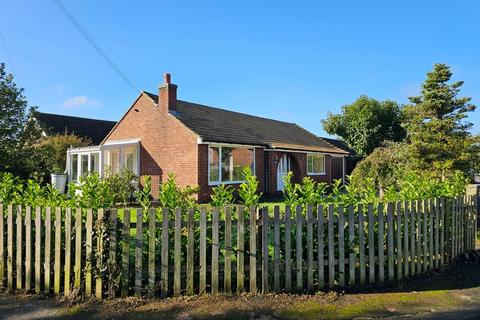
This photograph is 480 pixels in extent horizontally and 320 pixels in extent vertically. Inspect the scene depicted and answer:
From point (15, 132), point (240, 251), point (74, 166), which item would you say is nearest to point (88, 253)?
point (240, 251)

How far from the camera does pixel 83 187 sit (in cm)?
496

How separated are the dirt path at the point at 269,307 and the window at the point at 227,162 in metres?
13.0

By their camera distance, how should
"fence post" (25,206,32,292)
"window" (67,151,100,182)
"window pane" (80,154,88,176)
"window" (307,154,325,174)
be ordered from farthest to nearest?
"window" (307,154,325,174) → "window pane" (80,154,88,176) → "window" (67,151,100,182) → "fence post" (25,206,32,292)

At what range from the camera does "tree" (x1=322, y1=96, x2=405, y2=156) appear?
37625 millimetres

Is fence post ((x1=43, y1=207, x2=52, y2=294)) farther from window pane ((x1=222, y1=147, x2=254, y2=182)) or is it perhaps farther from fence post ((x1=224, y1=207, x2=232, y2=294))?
window pane ((x1=222, y1=147, x2=254, y2=182))

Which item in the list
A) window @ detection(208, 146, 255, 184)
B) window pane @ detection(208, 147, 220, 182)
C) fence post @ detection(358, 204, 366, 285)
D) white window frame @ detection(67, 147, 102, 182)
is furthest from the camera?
white window frame @ detection(67, 147, 102, 182)

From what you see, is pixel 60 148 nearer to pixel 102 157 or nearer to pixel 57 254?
pixel 102 157

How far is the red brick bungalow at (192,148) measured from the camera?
17.4m

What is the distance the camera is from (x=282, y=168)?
2284 cm

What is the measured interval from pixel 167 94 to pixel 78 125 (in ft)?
52.0

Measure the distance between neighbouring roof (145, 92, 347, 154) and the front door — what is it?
2.98ft

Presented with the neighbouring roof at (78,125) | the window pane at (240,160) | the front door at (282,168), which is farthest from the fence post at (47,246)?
the neighbouring roof at (78,125)

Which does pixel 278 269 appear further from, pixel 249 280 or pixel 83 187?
pixel 83 187

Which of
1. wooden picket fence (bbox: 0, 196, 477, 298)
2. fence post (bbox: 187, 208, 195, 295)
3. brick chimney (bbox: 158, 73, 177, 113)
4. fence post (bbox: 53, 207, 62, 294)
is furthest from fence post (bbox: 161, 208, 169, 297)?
brick chimney (bbox: 158, 73, 177, 113)
